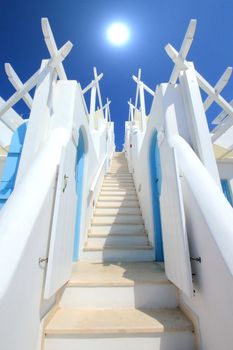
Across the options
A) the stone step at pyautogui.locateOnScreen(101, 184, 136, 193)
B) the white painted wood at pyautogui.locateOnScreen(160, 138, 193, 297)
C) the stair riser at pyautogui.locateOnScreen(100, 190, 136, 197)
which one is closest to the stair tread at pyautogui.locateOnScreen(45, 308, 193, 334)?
the white painted wood at pyautogui.locateOnScreen(160, 138, 193, 297)

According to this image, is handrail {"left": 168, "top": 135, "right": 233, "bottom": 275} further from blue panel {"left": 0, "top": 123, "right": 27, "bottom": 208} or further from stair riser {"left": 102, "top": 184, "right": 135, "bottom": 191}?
stair riser {"left": 102, "top": 184, "right": 135, "bottom": 191}

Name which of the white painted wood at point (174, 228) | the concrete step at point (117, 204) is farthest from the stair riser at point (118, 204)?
the white painted wood at point (174, 228)

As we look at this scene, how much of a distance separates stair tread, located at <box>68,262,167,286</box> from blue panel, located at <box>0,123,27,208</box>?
4.09 ft

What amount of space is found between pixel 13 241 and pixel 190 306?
1448 mm

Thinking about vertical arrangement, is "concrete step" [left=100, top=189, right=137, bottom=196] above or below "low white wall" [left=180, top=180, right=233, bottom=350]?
above

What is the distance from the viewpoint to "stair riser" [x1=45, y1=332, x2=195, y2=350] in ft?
4.38

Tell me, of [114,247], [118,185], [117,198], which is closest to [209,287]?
[114,247]

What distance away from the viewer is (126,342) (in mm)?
1352

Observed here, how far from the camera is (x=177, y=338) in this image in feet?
4.46

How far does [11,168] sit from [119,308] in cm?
212

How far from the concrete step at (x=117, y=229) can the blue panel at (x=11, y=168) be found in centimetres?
161

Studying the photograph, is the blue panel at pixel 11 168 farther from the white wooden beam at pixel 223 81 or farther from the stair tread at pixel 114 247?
the white wooden beam at pixel 223 81

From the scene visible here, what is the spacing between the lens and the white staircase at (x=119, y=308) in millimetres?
1347

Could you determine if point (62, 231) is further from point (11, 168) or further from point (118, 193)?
point (118, 193)
